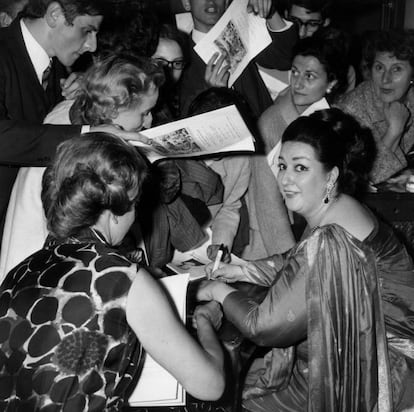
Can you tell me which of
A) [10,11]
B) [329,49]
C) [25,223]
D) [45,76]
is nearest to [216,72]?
[329,49]

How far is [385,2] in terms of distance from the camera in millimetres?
4918

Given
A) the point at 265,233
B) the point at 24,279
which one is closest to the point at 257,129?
the point at 265,233

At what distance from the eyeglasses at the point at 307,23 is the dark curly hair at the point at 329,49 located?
31 centimetres

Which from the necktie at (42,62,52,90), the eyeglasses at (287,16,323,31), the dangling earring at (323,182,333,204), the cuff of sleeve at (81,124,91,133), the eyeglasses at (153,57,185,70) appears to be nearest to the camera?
the cuff of sleeve at (81,124,91,133)

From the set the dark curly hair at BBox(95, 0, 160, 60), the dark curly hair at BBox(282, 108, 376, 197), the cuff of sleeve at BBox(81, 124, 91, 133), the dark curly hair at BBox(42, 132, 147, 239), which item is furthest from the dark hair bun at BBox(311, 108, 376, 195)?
the dark curly hair at BBox(95, 0, 160, 60)

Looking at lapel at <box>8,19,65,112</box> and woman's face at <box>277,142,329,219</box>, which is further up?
lapel at <box>8,19,65,112</box>

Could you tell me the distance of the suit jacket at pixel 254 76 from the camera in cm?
312

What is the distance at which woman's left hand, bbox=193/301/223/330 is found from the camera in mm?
1800

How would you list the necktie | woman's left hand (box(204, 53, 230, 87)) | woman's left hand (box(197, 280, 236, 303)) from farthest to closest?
woman's left hand (box(204, 53, 230, 87)) → the necktie → woman's left hand (box(197, 280, 236, 303))

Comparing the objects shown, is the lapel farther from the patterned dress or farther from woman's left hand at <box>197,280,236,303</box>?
the patterned dress

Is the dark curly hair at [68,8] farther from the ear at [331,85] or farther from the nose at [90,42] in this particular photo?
the ear at [331,85]

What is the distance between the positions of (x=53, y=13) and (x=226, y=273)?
1.12 meters

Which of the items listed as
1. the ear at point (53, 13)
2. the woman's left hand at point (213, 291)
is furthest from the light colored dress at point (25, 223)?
the woman's left hand at point (213, 291)

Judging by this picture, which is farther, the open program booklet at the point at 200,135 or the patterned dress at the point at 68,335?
the open program booklet at the point at 200,135
